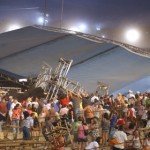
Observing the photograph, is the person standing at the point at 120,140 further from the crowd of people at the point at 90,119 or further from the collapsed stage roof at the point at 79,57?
the collapsed stage roof at the point at 79,57

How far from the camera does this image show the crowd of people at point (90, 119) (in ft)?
49.5

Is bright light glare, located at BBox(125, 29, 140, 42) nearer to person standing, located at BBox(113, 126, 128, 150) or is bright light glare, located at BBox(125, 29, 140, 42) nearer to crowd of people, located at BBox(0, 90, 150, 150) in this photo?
crowd of people, located at BBox(0, 90, 150, 150)

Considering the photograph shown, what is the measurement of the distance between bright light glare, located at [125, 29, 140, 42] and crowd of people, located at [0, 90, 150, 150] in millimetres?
37872

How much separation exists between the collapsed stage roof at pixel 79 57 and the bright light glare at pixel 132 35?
65.9 feet

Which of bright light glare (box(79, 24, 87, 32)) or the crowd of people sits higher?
bright light glare (box(79, 24, 87, 32))

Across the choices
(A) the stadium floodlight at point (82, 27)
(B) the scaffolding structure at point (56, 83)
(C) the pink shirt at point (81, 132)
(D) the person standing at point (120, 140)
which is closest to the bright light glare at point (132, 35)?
(A) the stadium floodlight at point (82, 27)

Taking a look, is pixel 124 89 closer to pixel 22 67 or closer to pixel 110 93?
pixel 110 93

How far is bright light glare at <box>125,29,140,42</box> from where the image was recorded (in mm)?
61031

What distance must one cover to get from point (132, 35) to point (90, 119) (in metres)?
43.5

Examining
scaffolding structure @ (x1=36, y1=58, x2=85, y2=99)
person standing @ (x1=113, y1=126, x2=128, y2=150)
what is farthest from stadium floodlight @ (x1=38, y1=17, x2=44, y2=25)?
person standing @ (x1=113, y1=126, x2=128, y2=150)

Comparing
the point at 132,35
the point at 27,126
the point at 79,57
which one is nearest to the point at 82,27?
the point at 132,35

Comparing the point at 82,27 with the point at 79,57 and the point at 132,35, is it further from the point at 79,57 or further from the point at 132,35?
the point at 79,57

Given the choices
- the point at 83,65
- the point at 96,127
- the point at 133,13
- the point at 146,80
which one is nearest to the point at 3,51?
the point at 83,65

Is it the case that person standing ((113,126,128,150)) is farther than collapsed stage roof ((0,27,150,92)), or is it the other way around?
collapsed stage roof ((0,27,150,92))
